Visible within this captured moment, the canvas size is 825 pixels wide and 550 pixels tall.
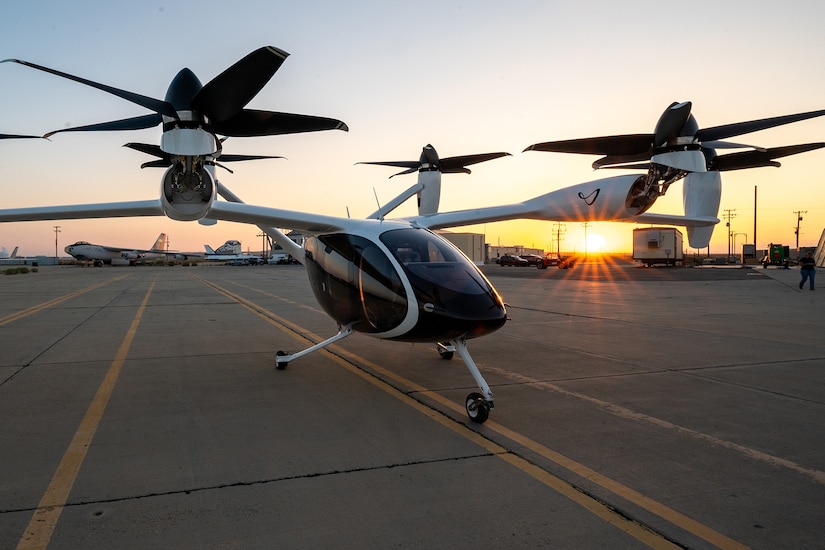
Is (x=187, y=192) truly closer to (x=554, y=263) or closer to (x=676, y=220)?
(x=676, y=220)

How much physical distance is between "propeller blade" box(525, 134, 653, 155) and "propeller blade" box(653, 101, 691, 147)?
385 millimetres

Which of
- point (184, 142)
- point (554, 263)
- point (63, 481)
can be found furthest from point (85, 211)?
point (554, 263)

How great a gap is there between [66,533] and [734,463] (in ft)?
16.4

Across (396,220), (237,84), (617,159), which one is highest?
(237,84)

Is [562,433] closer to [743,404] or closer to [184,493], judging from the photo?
[743,404]

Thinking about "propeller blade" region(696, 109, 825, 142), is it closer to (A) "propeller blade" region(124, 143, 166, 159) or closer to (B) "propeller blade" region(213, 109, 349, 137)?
(B) "propeller blade" region(213, 109, 349, 137)

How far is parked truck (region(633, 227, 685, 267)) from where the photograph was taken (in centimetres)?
5691

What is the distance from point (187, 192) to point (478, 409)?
489 centimetres

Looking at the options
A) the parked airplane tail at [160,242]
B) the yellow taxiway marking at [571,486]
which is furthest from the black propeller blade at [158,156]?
the parked airplane tail at [160,242]

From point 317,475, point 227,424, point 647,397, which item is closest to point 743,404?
point 647,397

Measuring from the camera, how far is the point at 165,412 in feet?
20.3

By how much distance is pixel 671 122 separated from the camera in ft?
28.2

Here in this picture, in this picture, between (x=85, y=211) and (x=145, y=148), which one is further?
(x=145, y=148)

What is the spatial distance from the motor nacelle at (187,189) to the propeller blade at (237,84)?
0.70 meters
